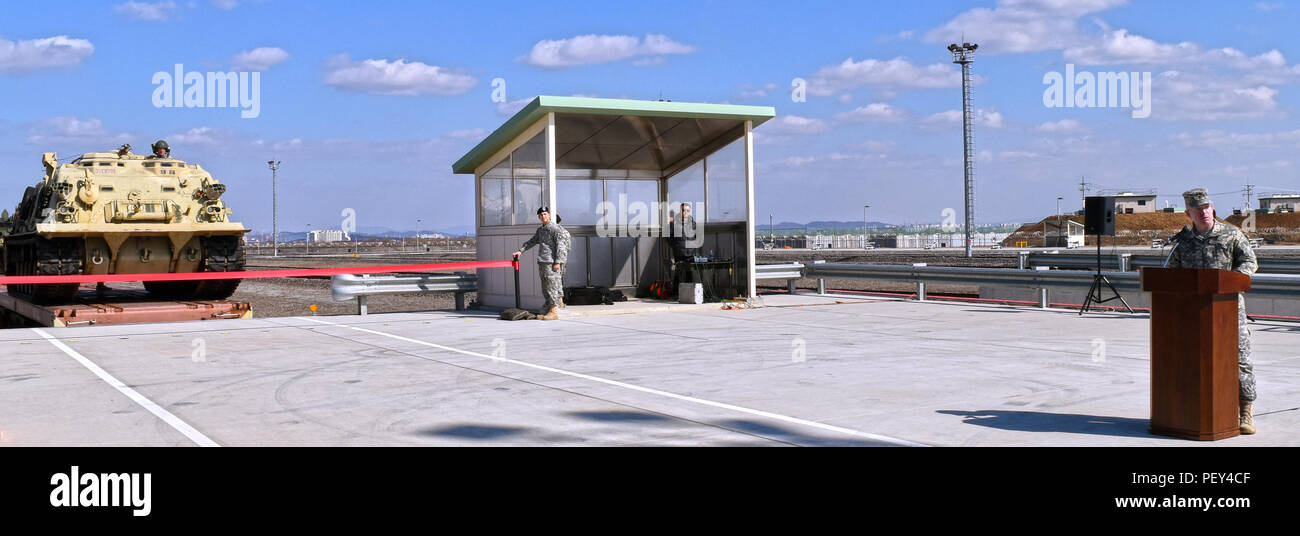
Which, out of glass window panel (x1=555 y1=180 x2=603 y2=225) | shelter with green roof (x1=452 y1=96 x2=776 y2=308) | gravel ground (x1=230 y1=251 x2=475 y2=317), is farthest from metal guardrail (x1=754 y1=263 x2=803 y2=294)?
gravel ground (x1=230 y1=251 x2=475 y2=317)

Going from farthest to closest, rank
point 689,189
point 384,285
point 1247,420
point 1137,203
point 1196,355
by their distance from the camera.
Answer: point 1137,203, point 689,189, point 384,285, point 1247,420, point 1196,355

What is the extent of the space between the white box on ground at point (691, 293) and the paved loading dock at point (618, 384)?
3.03 m

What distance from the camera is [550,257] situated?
1505cm

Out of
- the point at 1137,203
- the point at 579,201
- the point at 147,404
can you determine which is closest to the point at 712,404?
the point at 147,404

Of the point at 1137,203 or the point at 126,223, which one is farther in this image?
the point at 1137,203

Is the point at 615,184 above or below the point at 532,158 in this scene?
below

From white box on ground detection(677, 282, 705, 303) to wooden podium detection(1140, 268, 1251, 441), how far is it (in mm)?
11176

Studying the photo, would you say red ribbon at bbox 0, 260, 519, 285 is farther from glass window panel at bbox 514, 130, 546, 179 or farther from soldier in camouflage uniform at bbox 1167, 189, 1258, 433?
soldier in camouflage uniform at bbox 1167, 189, 1258, 433

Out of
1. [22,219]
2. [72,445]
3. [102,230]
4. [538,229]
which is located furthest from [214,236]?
[72,445]

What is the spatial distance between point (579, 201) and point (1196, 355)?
13586 mm

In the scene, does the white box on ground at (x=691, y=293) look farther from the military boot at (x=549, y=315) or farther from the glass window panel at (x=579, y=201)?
the military boot at (x=549, y=315)

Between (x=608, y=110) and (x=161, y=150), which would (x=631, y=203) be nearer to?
(x=608, y=110)

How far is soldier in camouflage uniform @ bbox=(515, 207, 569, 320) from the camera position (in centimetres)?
1500
